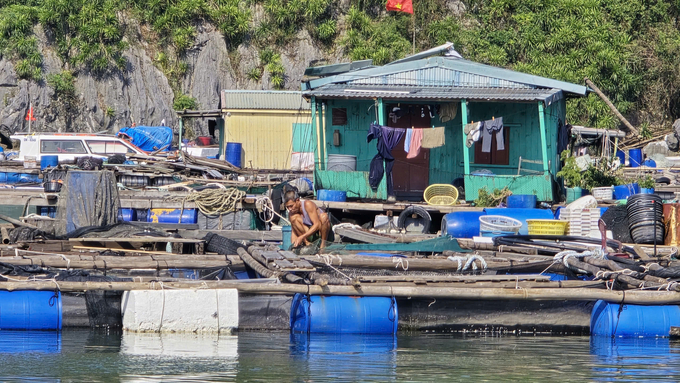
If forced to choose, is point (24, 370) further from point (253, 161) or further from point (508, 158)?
point (253, 161)

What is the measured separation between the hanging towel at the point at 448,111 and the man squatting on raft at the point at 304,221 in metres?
6.60

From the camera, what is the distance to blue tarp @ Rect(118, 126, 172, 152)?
3136cm

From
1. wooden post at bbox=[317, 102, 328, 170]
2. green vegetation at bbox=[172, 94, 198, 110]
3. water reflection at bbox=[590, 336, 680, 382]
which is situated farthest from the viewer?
green vegetation at bbox=[172, 94, 198, 110]

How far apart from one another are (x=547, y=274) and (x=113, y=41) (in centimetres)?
2903

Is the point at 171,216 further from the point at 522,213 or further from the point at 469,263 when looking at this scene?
the point at 469,263

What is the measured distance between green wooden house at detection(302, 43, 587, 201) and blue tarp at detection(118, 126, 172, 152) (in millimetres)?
11068

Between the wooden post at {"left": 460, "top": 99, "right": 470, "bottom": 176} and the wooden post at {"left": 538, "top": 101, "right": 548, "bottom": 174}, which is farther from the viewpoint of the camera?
the wooden post at {"left": 460, "top": 99, "right": 470, "bottom": 176}

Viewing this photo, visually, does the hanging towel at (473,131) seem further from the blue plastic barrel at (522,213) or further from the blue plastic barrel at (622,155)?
the blue plastic barrel at (622,155)

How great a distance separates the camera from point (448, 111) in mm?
20438

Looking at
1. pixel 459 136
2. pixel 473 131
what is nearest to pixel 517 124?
pixel 459 136

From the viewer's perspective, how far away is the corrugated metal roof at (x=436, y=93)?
19.1 meters

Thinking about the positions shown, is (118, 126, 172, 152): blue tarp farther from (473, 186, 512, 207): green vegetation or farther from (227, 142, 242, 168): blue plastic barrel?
(473, 186, 512, 207): green vegetation

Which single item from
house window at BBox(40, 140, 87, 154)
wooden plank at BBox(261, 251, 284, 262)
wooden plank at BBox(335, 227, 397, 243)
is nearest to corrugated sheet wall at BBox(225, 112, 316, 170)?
house window at BBox(40, 140, 87, 154)

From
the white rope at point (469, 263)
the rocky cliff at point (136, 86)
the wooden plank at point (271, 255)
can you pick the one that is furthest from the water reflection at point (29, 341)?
the rocky cliff at point (136, 86)
